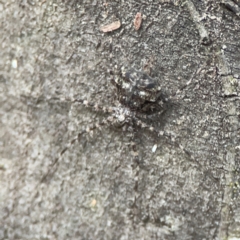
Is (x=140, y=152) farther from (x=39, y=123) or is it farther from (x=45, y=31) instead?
(x=45, y=31)

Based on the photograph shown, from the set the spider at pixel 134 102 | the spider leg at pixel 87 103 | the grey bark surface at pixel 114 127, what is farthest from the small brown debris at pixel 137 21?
the spider leg at pixel 87 103

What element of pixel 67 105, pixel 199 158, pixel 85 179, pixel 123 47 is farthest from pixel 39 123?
pixel 199 158

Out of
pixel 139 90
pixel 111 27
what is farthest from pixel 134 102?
pixel 111 27

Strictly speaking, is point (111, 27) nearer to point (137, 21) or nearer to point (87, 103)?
point (137, 21)

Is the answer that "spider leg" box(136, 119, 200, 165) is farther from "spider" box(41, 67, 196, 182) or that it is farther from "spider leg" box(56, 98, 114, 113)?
"spider leg" box(56, 98, 114, 113)

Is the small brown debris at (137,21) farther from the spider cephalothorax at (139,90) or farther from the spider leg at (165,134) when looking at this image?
the spider leg at (165,134)
